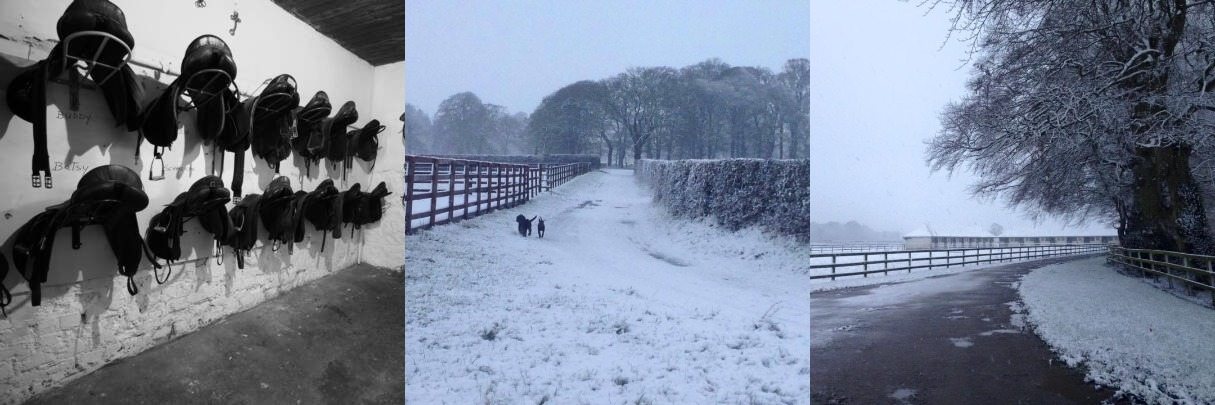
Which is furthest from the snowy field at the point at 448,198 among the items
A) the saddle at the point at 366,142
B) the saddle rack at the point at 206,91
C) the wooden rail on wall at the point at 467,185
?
the saddle at the point at 366,142

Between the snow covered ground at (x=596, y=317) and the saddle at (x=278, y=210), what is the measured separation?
134 centimetres

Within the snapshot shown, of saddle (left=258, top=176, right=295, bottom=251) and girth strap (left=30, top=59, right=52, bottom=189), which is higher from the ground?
girth strap (left=30, top=59, right=52, bottom=189)

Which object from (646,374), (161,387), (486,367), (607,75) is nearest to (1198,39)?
(607,75)

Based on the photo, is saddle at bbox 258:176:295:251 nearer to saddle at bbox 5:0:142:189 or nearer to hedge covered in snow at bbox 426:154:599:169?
saddle at bbox 5:0:142:189

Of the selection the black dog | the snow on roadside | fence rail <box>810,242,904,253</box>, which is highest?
the black dog

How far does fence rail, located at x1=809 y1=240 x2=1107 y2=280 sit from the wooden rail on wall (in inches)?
48.0

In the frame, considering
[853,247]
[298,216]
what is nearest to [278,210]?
[298,216]

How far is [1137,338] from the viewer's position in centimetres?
201

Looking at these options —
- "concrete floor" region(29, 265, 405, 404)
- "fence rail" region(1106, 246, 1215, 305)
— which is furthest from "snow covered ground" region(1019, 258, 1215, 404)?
"concrete floor" region(29, 265, 405, 404)

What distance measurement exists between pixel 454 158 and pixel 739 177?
1297mm

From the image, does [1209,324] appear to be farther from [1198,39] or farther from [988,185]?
[1198,39]

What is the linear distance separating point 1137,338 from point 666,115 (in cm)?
212

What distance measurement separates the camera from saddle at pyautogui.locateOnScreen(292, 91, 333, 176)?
314cm

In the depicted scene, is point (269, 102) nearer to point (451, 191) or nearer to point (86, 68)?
point (86, 68)
